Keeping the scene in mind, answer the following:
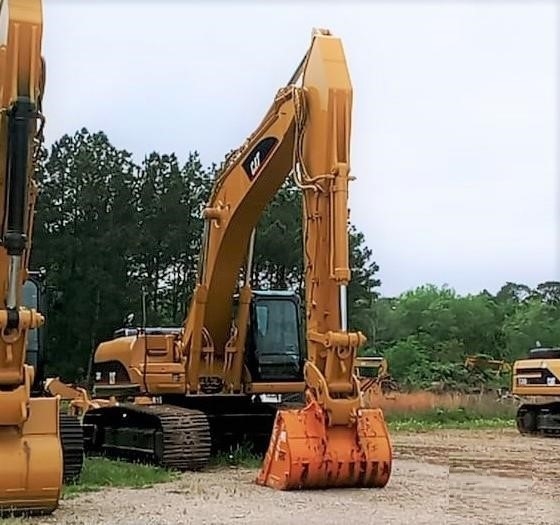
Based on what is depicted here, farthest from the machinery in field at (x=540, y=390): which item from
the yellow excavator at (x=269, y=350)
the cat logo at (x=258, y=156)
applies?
the cat logo at (x=258, y=156)

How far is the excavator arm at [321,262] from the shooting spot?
10.5 meters

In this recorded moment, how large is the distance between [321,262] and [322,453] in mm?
1944

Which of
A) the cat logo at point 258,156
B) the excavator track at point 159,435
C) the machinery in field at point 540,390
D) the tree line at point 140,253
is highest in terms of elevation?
the tree line at point 140,253

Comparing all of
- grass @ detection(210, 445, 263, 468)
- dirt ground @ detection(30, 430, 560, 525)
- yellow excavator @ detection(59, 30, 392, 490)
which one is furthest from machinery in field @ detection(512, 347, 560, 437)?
grass @ detection(210, 445, 263, 468)

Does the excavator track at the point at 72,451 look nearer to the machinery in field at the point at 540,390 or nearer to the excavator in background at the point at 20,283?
the excavator in background at the point at 20,283

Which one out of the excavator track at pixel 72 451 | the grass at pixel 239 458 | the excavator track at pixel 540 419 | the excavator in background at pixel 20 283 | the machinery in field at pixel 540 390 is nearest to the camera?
the excavator in background at pixel 20 283

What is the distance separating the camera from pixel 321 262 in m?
11.1

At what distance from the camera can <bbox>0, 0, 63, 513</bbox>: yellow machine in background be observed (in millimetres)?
8523

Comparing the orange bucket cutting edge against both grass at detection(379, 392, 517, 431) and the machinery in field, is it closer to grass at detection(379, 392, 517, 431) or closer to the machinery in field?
the machinery in field

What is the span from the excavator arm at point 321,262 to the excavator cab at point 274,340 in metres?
1.44

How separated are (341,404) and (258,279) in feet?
107

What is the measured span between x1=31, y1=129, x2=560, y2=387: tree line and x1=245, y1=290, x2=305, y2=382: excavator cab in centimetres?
2475

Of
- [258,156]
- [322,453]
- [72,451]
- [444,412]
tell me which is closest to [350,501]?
[322,453]

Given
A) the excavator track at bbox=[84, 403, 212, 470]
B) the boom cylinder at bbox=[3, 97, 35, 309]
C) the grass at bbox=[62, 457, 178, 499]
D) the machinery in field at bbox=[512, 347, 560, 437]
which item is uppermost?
the boom cylinder at bbox=[3, 97, 35, 309]
